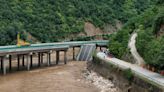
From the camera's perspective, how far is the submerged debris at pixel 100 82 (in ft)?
153

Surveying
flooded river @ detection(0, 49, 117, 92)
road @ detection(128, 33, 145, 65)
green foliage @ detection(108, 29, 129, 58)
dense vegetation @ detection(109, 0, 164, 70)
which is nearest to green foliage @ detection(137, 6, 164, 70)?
dense vegetation @ detection(109, 0, 164, 70)

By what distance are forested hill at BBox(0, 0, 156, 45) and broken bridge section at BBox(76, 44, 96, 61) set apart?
18559 mm

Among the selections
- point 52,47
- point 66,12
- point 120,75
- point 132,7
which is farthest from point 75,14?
point 120,75

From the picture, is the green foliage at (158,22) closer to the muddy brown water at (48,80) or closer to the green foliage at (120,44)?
the green foliage at (120,44)

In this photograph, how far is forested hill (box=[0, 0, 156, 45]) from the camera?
102m

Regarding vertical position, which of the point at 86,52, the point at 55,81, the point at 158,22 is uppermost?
the point at 158,22

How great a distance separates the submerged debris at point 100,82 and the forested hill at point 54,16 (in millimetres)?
36638

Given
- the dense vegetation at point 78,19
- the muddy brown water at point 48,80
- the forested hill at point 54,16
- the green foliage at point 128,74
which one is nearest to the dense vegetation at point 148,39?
the dense vegetation at point 78,19

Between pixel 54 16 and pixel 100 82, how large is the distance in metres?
68.5

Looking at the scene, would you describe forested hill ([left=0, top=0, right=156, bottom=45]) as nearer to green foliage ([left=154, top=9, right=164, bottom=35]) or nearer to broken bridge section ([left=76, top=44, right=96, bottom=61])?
broken bridge section ([left=76, top=44, right=96, bottom=61])

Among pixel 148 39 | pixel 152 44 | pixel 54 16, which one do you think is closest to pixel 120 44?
pixel 148 39

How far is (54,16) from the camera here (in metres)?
117

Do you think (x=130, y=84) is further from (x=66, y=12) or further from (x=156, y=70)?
(x=66, y=12)

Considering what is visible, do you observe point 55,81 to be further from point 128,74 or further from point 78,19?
point 78,19
